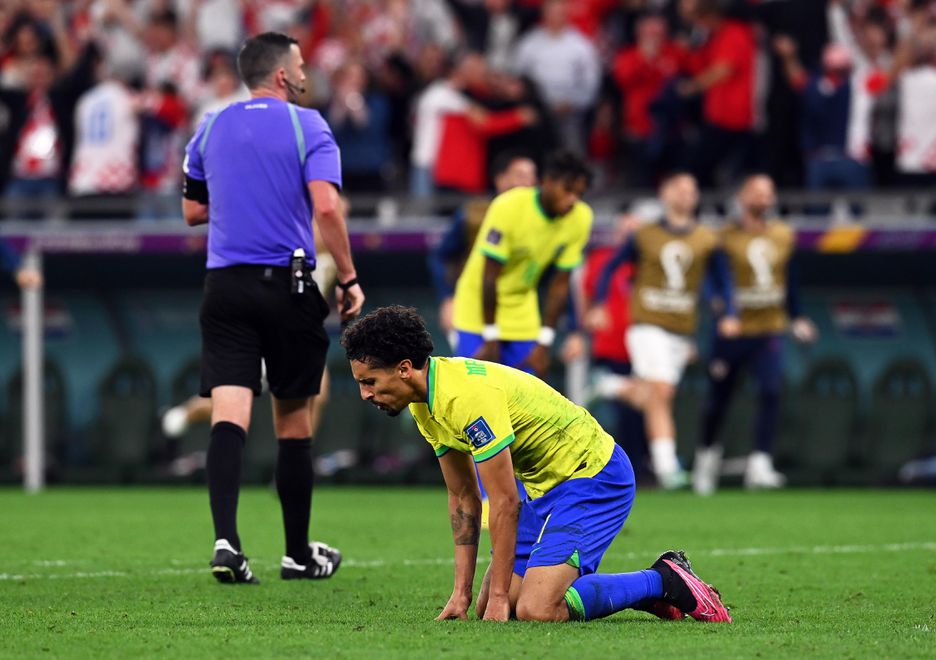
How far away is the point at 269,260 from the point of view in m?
7.59

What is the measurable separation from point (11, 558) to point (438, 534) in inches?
103

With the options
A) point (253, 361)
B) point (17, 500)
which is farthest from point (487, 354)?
point (17, 500)

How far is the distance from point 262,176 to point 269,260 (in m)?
0.36

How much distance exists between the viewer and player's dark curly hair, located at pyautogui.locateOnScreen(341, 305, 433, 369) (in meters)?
5.88

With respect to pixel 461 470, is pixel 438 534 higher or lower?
lower

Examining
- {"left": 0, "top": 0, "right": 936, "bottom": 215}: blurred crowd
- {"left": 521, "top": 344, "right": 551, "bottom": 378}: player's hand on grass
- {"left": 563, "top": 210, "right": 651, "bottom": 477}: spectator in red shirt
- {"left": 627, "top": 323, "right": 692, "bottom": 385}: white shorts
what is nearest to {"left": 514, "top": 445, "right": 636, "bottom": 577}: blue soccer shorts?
{"left": 521, "top": 344, "right": 551, "bottom": 378}: player's hand on grass

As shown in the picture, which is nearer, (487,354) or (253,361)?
(253,361)

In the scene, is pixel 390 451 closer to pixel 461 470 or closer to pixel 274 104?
pixel 274 104

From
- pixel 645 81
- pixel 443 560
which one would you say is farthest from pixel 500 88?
pixel 443 560

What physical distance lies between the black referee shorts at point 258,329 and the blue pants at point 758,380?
7.34 meters

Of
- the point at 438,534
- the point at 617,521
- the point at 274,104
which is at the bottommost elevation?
the point at 438,534

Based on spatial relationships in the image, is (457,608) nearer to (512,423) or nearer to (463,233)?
(512,423)

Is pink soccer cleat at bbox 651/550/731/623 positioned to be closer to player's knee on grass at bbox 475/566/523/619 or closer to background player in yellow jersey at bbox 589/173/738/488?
player's knee on grass at bbox 475/566/523/619

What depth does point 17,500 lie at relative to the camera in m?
14.0
